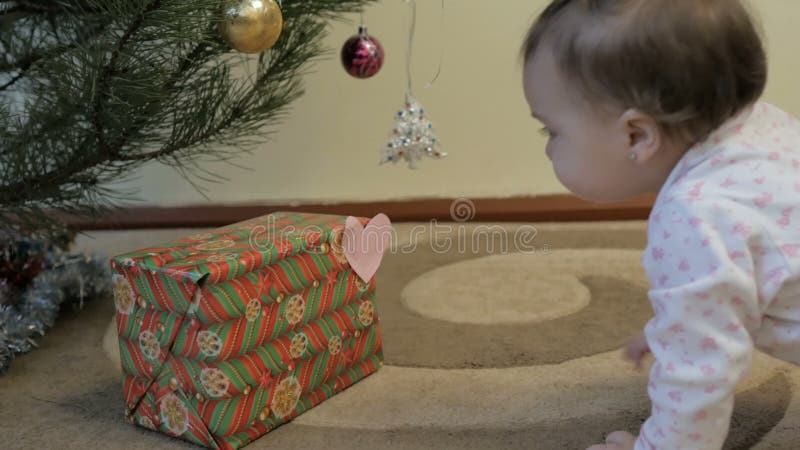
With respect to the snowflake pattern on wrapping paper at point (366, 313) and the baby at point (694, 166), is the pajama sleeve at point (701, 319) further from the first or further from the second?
the snowflake pattern on wrapping paper at point (366, 313)

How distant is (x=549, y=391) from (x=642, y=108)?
1.12ft

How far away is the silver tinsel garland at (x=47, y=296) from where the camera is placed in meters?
0.93

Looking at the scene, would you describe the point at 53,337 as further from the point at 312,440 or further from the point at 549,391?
the point at 549,391

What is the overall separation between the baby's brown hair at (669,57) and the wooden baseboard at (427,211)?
2.69 ft

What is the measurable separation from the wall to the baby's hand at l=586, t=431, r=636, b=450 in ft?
2.84

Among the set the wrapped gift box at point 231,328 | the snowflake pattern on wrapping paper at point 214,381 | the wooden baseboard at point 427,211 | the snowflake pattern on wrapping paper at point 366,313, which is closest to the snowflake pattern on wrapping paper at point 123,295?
the wrapped gift box at point 231,328

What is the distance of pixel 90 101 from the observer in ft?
2.52

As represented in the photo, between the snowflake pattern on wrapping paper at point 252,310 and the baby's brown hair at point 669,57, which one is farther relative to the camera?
the snowflake pattern on wrapping paper at point 252,310

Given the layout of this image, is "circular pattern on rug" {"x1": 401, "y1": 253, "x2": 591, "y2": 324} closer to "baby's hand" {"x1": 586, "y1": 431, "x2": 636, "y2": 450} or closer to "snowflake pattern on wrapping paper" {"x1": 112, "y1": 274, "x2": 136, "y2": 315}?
"baby's hand" {"x1": 586, "y1": 431, "x2": 636, "y2": 450}

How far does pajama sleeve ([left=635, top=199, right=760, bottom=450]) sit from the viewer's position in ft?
1.77

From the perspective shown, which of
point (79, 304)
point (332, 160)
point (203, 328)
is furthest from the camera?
point (332, 160)

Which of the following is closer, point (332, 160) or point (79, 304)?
point (79, 304)

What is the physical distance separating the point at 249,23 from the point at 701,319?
0.50m

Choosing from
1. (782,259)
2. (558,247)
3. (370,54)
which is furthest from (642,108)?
(558,247)
